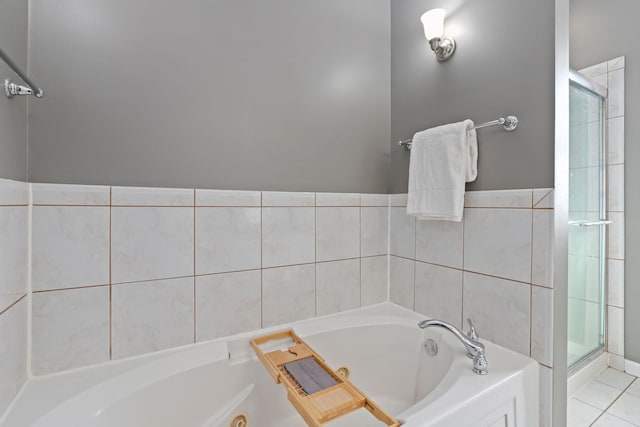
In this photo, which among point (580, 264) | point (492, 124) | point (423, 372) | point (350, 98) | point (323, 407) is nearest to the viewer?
point (323, 407)

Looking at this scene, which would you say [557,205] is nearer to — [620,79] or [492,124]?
[492,124]

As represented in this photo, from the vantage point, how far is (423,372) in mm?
1293

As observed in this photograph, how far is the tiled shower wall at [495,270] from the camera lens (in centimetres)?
102

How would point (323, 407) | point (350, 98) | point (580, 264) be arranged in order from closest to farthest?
point (323, 407) < point (350, 98) < point (580, 264)

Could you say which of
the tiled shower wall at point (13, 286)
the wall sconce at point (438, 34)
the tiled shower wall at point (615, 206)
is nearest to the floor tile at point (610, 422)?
the tiled shower wall at point (615, 206)

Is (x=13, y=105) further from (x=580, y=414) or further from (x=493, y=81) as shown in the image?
(x=580, y=414)

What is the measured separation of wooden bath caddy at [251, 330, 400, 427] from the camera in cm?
76

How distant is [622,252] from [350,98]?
2.05 metres

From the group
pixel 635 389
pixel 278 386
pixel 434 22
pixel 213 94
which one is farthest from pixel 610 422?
pixel 213 94

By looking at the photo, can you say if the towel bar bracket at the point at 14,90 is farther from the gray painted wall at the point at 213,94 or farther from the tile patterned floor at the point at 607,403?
the tile patterned floor at the point at 607,403

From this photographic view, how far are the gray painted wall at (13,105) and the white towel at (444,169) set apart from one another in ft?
4.83

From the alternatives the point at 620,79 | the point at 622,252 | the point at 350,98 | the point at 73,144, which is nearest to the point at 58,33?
the point at 73,144

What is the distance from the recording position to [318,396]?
2.79ft

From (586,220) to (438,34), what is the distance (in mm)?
1506
